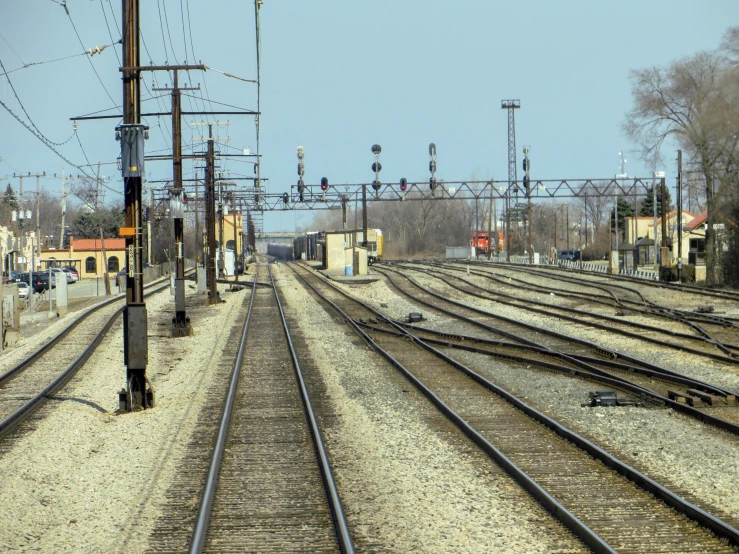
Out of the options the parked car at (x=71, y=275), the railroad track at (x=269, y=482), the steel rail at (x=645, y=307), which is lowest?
the railroad track at (x=269, y=482)

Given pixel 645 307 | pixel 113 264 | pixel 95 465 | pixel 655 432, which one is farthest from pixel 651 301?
pixel 113 264

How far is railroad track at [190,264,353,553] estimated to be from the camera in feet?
23.7

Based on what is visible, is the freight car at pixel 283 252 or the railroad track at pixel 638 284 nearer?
the railroad track at pixel 638 284

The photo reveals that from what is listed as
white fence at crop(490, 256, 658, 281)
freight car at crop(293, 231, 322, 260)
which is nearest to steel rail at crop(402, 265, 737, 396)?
white fence at crop(490, 256, 658, 281)

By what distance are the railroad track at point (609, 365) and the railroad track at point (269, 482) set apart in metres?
5.12

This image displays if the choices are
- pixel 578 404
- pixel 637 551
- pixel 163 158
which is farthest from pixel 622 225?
pixel 637 551

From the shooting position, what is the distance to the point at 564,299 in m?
35.8

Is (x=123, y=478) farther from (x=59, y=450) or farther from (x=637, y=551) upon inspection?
(x=637, y=551)

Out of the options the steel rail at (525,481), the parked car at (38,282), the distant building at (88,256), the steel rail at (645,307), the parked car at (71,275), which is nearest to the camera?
the steel rail at (525,481)

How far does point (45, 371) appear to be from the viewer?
60.4 ft

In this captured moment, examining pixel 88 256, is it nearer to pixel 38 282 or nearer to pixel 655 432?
pixel 38 282

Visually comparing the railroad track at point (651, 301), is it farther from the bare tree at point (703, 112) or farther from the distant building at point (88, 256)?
the distant building at point (88, 256)

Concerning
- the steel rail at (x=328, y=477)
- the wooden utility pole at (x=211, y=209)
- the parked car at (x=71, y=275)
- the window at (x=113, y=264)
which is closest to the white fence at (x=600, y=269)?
the wooden utility pole at (x=211, y=209)

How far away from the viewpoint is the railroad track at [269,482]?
721 cm
